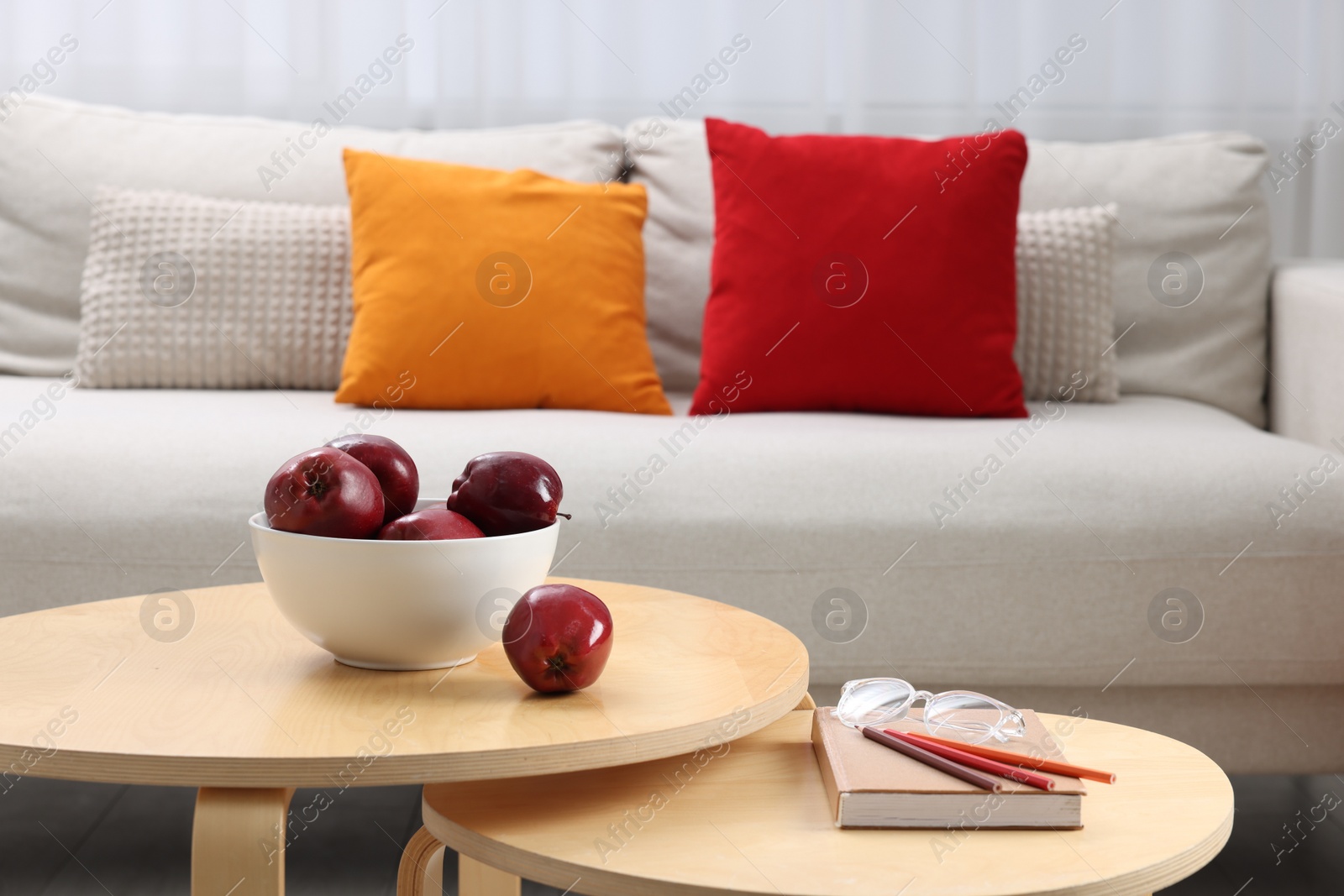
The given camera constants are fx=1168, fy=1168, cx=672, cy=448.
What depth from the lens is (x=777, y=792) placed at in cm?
76

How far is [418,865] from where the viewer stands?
3.05 feet

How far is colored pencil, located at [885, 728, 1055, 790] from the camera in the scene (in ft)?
2.33

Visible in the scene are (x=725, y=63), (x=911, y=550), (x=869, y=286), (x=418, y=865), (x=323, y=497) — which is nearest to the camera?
(x=323, y=497)

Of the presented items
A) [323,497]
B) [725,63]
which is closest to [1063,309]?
[725,63]

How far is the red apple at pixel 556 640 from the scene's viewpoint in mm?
771

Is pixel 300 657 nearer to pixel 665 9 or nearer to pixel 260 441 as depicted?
pixel 260 441

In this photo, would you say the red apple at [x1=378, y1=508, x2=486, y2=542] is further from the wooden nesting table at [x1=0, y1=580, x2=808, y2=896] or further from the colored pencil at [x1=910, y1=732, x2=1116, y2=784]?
the colored pencil at [x1=910, y1=732, x2=1116, y2=784]

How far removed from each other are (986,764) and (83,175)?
6.28 ft

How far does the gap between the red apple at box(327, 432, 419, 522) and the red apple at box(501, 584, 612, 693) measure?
0.14m

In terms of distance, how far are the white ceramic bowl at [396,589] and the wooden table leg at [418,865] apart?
0.58 feet

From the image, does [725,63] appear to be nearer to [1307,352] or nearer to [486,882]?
[1307,352]

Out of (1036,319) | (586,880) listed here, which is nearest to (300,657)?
(586,880)

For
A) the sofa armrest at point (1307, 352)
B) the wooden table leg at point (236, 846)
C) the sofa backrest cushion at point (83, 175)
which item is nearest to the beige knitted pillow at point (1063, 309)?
the sofa armrest at point (1307, 352)

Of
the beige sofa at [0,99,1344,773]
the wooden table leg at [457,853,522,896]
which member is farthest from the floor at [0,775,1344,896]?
the wooden table leg at [457,853,522,896]
